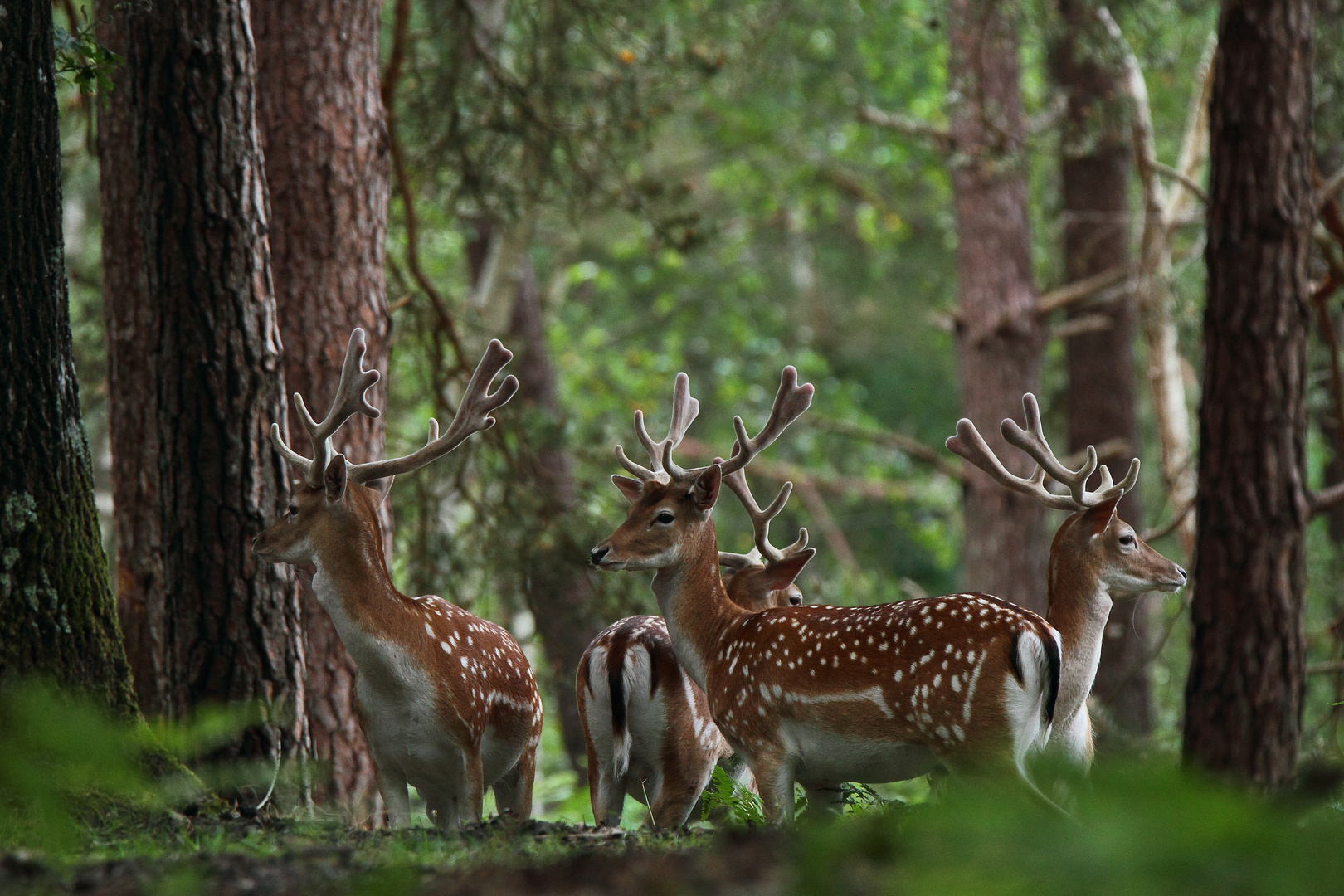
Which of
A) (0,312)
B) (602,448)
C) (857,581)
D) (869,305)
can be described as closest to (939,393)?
(869,305)

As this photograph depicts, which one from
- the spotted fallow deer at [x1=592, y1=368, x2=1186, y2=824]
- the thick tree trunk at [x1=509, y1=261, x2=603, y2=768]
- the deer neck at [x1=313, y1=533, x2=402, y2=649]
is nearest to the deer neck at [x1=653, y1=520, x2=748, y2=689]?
the spotted fallow deer at [x1=592, y1=368, x2=1186, y2=824]

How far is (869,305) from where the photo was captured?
23.6 meters

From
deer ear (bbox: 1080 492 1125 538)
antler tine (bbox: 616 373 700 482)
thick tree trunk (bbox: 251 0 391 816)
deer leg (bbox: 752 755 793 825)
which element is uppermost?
thick tree trunk (bbox: 251 0 391 816)

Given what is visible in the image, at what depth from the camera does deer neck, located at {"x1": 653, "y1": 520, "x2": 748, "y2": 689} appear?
539cm

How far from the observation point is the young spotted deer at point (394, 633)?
490 cm

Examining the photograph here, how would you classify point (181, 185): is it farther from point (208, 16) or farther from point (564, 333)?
point (564, 333)

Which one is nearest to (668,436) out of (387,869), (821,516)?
(387,869)

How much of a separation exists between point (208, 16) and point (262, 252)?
2.98 feet

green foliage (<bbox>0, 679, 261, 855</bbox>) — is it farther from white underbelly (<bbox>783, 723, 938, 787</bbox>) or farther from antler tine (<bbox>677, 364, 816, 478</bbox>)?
antler tine (<bbox>677, 364, 816, 478</bbox>)

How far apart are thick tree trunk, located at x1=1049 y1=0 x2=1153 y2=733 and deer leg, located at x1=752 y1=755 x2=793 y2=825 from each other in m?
7.96

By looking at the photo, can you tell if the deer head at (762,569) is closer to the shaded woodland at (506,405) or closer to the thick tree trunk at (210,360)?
the shaded woodland at (506,405)

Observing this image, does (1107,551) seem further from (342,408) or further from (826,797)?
(342,408)

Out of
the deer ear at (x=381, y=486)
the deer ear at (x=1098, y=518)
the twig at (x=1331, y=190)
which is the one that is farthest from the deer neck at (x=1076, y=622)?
the twig at (x=1331, y=190)

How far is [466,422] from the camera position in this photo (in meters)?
5.17
